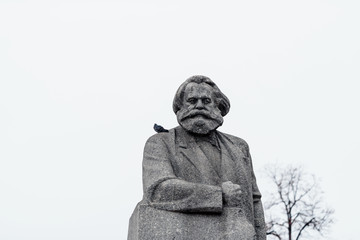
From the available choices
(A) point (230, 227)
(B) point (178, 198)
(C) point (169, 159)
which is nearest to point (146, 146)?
(C) point (169, 159)

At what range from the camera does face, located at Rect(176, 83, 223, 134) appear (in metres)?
9.28

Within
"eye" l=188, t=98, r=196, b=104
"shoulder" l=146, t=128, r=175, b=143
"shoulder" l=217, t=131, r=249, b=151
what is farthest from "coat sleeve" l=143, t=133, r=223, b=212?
"shoulder" l=217, t=131, r=249, b=151

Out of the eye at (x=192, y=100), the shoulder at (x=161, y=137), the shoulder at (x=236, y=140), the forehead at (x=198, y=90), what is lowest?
the shoulder at (x=161, y=137)

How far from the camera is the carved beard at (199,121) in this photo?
9.27 metres

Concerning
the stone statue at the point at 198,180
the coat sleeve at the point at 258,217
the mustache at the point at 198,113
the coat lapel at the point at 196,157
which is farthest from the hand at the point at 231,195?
the mustache at the point at 198,113

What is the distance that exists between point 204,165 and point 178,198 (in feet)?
2.78

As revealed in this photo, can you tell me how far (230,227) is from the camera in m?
8.38

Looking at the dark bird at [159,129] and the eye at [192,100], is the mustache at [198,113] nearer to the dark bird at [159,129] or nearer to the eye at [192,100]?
the eye at [192,100]

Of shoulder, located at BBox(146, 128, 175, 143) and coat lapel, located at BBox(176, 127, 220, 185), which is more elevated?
shoulder, located at BBox(146, 128, 175, 143)

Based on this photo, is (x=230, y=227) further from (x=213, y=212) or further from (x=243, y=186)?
(x=243, y=186)

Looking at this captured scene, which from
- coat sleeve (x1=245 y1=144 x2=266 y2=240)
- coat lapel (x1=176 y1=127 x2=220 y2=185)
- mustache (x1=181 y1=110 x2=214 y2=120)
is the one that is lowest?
coat sleeve (x1=245 y1=144 x2=266 y2=240)

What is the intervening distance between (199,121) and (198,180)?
0.82 meters

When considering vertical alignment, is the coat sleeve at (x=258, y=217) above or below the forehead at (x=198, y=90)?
below

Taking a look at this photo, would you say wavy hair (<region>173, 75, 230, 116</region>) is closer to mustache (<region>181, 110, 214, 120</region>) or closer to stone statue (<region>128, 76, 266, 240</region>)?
stone statue (<region>128, 76, 266, 240</region>)
